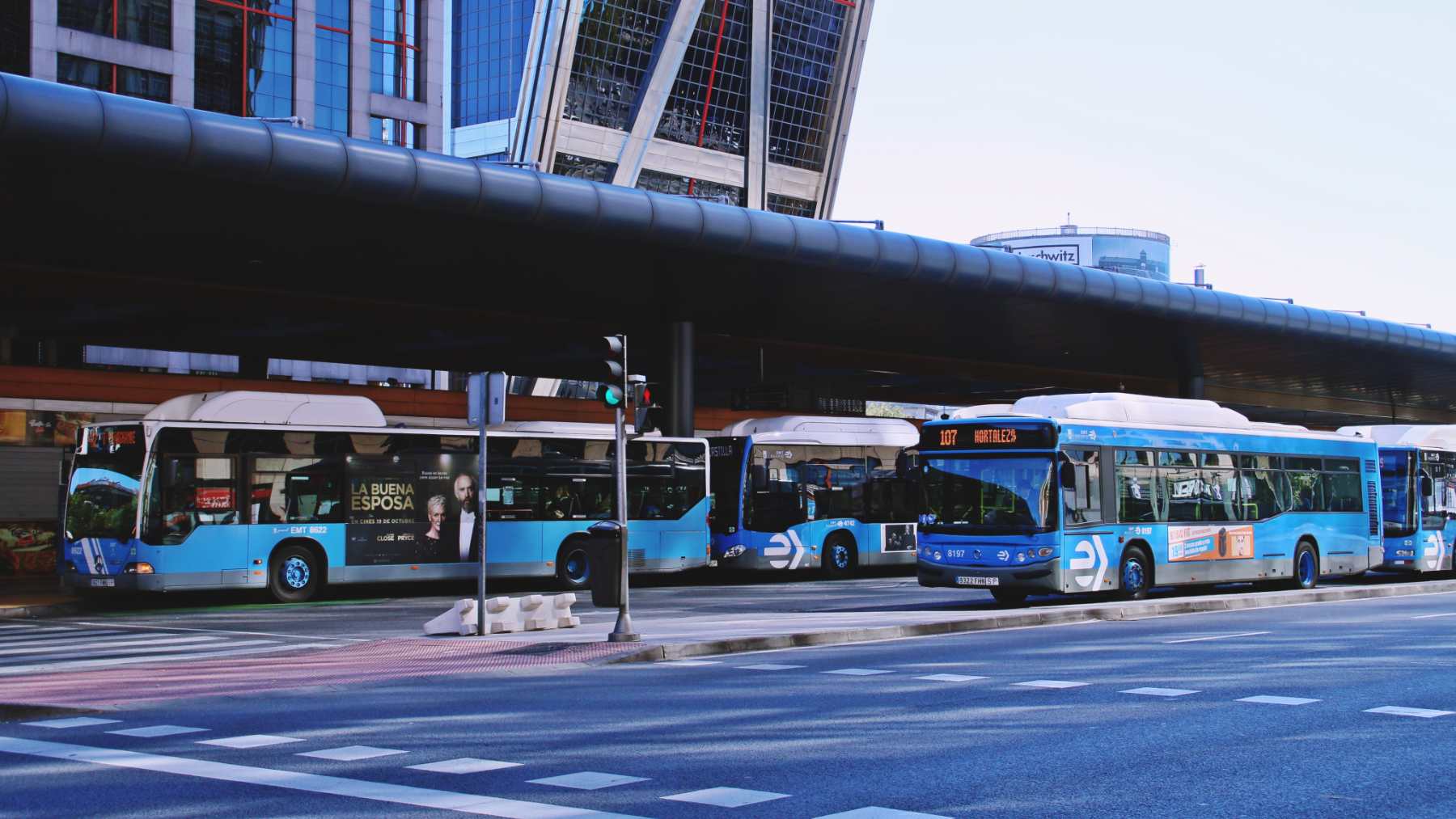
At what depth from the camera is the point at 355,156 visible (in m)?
25.2

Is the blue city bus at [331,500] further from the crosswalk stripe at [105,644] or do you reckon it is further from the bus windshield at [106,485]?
the crosswalk stripe at [105,644]

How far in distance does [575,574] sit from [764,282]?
10.1 metres

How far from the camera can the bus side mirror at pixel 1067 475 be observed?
2150 centimetres

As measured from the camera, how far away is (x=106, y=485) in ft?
76.7

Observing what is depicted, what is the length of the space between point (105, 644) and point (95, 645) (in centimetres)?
14

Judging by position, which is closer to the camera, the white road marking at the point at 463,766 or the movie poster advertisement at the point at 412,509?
the white road marking at the point at 463,766

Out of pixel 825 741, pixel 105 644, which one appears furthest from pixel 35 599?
pixel 825 741

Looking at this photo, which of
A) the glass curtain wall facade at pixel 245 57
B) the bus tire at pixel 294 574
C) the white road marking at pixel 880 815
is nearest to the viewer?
the white road marking at pixel 880 815

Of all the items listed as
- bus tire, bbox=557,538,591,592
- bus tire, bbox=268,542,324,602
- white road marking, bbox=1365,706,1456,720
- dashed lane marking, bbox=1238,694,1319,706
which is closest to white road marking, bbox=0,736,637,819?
dashed lane marking, bbox=1238,694,1319,706

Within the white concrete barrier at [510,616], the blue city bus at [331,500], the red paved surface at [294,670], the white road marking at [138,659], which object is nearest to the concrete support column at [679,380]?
the blue city bus at [331,500]

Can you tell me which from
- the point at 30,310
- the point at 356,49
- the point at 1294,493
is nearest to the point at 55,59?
the point at 356,49

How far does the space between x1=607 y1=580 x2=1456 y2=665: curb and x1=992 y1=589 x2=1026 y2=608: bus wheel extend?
2177mm

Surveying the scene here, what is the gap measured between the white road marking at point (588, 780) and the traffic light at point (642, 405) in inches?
335

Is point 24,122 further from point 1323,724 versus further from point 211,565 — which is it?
point 1323,724
